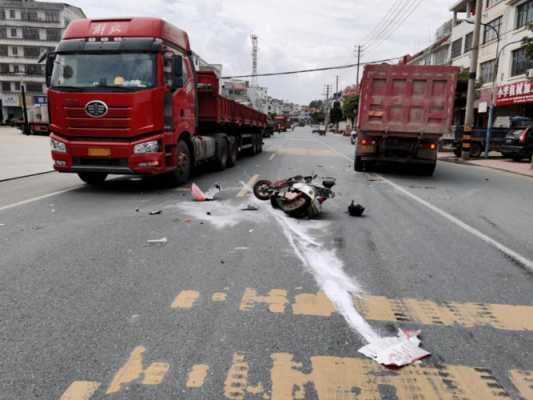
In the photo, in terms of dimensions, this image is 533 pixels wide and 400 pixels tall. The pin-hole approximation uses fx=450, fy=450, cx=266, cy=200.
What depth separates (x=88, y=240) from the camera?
18.6 ft

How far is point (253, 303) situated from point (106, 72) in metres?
6.71

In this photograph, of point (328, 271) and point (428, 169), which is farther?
point (428, 169)

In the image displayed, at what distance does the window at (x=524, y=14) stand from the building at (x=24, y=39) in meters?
63.9

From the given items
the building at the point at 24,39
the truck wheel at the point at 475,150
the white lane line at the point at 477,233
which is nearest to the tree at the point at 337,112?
the building at the point at 24,39

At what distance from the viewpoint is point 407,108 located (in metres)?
13.5

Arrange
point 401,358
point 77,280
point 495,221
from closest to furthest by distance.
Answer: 1. point 401,358
2. point 77,280
3. point 495,221

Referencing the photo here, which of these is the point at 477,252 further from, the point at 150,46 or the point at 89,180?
the point at 89,180

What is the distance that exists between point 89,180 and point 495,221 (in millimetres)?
8581

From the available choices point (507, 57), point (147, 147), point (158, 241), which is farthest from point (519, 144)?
point (158, 241)

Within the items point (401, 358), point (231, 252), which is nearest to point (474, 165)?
point (231, 252)

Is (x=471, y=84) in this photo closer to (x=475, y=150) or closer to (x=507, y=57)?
(x=475, y=150)

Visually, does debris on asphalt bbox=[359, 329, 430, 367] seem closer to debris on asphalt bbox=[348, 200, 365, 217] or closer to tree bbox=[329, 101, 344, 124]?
debris on asphalt bbox=[348, 200, 365, 217]

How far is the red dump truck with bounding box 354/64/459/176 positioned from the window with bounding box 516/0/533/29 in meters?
22.5

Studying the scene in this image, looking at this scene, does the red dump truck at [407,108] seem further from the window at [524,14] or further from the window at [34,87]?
the window at [34,87]
